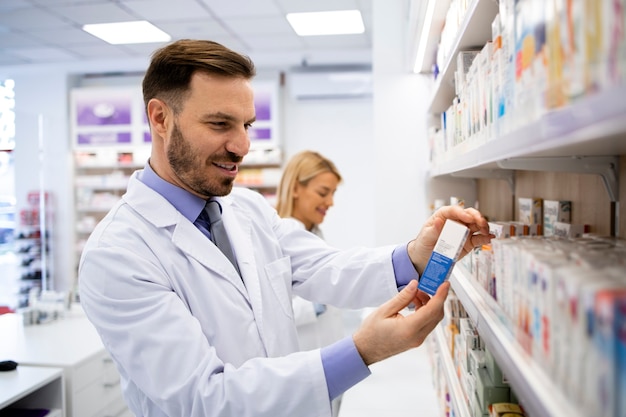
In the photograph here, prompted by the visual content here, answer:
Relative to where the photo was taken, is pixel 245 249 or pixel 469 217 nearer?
pixel 469 217

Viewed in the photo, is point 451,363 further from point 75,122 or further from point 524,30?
point 75,122

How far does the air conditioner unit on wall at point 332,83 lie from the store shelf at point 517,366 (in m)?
6.34

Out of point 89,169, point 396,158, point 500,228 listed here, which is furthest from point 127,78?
point 500,228

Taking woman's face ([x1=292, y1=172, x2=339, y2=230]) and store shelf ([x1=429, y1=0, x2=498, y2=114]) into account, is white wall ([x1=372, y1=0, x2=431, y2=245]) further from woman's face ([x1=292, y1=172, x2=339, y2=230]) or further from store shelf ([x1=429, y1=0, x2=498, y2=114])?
store shelf ([x1=429, y1=0, x2=498, y2=114])

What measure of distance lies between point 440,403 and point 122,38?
18.8 feet

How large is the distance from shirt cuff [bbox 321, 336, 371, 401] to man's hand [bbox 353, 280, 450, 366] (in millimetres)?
19

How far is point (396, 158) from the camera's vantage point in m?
3.49

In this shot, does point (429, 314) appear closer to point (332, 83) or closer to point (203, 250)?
point (203, 250)

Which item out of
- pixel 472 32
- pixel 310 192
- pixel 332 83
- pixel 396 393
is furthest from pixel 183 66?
pixel 332 83

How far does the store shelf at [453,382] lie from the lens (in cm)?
164

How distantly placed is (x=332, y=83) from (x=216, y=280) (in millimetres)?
6265

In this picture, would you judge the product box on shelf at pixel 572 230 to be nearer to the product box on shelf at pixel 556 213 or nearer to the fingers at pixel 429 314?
the product box on shelf at pixel 556 213

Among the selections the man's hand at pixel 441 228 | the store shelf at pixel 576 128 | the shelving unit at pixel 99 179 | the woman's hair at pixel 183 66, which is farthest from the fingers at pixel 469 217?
the shelving unit at pixel 99 179

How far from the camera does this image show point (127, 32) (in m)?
6.00
